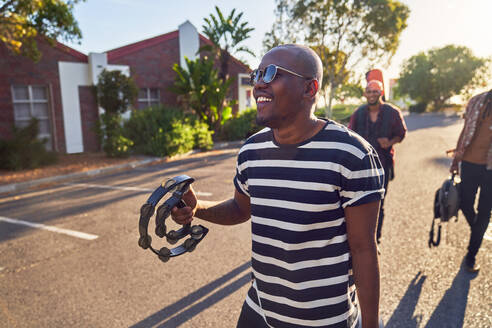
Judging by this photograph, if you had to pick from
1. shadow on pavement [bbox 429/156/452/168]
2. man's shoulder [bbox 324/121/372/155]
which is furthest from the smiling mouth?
shadow on pavement [bbox 429/156/452/168]

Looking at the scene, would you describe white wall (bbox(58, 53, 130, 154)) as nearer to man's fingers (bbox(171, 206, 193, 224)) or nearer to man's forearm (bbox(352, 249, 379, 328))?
man's fingers (bbox(171, 206, 193, 224))

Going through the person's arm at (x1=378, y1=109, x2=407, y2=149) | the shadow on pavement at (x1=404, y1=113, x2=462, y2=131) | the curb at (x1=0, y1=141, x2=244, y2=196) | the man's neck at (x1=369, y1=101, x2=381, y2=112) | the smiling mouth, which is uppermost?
the smiling mouth

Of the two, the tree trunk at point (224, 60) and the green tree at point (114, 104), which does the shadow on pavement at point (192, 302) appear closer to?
the green tree at point (114, 104)

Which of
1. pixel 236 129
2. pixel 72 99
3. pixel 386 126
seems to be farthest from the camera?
pixel 236 129

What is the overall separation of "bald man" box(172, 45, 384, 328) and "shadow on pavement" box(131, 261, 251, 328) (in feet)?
5.79

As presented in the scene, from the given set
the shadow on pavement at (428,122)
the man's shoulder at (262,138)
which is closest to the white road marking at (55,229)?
the man's shoulder at (262,138)

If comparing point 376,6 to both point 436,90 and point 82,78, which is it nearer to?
point 82,78

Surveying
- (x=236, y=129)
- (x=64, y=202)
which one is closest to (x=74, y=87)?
(x=236, y=129)

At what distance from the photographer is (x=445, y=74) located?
186 ft

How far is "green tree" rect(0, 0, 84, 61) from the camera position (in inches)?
387

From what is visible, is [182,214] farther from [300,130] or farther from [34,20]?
[34,20]

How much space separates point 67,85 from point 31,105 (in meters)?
1.61

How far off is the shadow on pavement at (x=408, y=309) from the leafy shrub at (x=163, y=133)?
1114 cm

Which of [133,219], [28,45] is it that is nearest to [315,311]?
[133,219]
